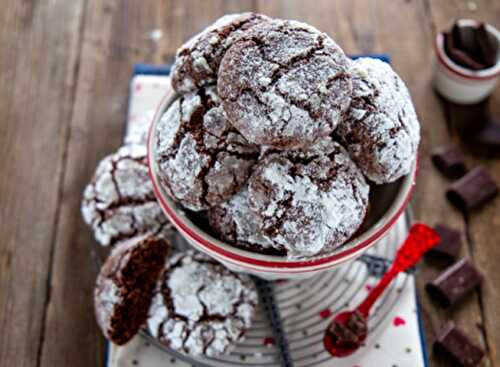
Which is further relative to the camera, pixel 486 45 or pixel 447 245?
pixel 486 45

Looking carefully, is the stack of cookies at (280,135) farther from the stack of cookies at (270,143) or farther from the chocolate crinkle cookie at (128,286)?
the chocolate crinkle cookie at (128,286)

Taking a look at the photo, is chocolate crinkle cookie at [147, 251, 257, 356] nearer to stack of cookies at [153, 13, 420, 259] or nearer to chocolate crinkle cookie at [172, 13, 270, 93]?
stack of cookies at [153, 13, 420, 259]

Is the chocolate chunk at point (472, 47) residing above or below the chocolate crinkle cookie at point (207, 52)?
above

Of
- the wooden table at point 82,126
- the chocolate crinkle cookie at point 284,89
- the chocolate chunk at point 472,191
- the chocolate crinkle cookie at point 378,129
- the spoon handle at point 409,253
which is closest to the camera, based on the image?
the chocolate crinkle cookie at point 284,89

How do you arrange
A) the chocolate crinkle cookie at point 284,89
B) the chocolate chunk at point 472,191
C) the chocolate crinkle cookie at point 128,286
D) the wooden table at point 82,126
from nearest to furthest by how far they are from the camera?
the chocolate crinkle cookie at point 284,89
the chocolate crinkle cookie at point 128,286
the wooden table at point 82,126
the chocolate chunk at point 472,191

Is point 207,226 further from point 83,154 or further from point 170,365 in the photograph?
point 83,154

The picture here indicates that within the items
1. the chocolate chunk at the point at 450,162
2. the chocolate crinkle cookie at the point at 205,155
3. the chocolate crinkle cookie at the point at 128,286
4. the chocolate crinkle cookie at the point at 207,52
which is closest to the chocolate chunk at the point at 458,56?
the chocolate chunk at the point at 450,162

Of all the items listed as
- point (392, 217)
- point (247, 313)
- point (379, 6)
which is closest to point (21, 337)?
point (247, 313)

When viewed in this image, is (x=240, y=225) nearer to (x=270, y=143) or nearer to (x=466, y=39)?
(x=270, y=143)

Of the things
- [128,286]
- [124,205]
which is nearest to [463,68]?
[124,205]
